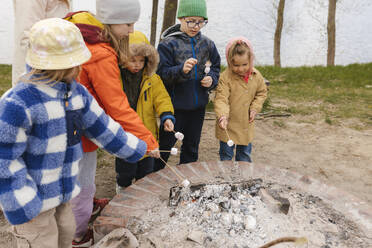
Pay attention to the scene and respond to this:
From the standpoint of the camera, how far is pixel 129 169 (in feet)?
7.90

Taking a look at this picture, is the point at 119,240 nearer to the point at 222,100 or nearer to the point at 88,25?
the point at 88,25

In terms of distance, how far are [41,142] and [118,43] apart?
2.62 ft

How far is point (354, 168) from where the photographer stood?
141 inches

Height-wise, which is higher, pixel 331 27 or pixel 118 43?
pixel 331 27

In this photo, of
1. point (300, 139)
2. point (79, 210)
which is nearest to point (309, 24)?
point (300, 139)

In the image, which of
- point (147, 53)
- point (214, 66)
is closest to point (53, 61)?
point (147, 53)

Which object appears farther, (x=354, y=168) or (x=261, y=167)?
(x=354, y=168)

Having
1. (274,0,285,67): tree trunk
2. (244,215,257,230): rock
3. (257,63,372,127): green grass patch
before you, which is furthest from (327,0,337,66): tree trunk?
(244,215,257,230): rock

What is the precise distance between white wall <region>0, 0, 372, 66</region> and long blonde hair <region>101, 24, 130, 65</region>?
11.4m

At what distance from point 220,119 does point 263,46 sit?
44.8ft

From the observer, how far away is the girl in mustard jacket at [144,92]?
205 centimetres

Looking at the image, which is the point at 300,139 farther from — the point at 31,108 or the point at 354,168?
the point at 31,108

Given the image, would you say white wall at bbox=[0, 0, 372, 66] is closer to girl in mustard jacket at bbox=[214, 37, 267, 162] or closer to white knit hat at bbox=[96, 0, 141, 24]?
girl in mustard jacket at bbox=[214, 37, 267, 162]

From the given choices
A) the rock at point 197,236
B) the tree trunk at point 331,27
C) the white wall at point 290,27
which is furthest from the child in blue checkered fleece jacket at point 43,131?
the white wall at point 290,27
